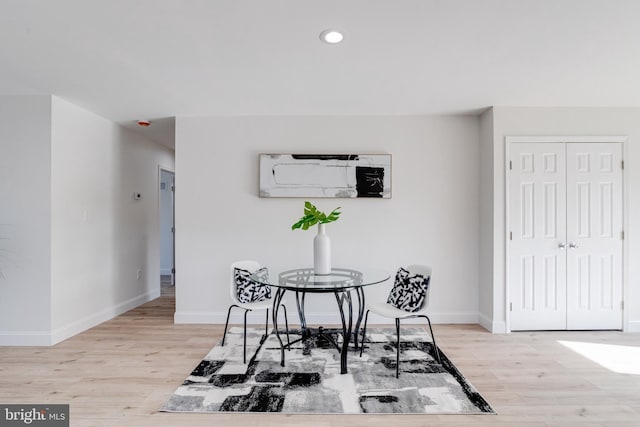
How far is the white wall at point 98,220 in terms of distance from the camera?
3.26 m

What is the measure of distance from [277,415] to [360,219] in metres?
2.23

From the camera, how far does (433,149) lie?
377 cm

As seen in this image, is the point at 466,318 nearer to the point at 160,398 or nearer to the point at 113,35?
the point at 160,398

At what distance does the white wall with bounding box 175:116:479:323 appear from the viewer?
12.3ft

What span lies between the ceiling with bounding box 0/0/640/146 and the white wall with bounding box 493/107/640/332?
141mm

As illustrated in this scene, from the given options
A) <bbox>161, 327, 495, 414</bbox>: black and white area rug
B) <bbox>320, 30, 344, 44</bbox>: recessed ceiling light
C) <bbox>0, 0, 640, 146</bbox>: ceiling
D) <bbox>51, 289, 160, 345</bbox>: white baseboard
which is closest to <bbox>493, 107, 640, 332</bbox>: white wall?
<bbox>0, 0, 640, 146</bbox>: ceiling

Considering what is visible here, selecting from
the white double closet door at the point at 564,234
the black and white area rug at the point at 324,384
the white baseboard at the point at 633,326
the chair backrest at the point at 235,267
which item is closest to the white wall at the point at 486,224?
the white double closet door at the point at 564,234

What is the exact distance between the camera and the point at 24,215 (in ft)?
10.3

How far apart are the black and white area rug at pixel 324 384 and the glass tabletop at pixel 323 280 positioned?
0.68 metres

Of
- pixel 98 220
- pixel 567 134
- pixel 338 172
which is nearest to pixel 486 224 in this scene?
pixel 567 134

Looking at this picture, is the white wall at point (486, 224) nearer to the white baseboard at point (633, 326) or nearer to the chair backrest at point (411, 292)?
the chair backrest at point (411, 292)

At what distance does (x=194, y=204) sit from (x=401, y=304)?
2.52 meters

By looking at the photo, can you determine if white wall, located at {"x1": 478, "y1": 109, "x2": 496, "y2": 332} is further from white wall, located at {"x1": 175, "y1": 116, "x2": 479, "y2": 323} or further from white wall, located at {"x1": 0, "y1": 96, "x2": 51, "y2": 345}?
white wall, located at {"x1": 0, "y1": 96, "x2": 51, "y2": 345}

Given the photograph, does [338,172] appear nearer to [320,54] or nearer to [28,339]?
[320,54]
